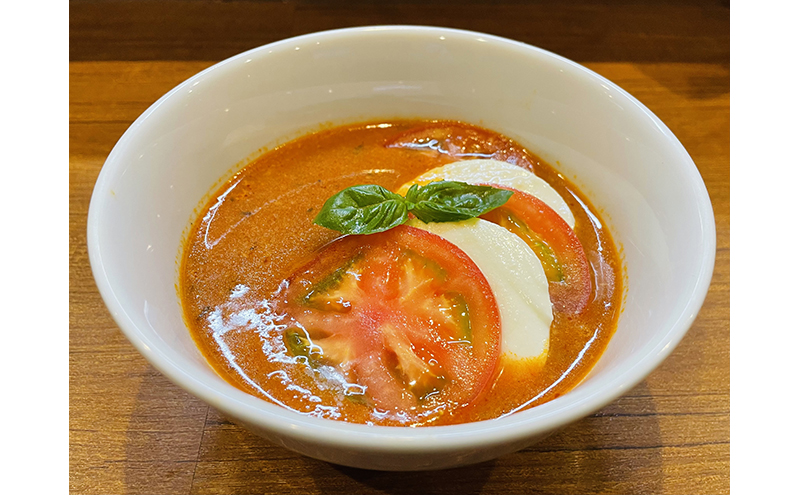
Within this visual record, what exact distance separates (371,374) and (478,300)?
28 cm

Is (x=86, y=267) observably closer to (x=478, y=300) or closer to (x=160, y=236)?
(x=160, y=236)

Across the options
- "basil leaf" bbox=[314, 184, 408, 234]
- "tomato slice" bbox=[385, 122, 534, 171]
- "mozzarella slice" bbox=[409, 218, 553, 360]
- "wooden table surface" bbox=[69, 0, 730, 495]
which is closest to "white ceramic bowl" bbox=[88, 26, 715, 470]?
"tomato slice" bbox=[385, 122, 534, 171]

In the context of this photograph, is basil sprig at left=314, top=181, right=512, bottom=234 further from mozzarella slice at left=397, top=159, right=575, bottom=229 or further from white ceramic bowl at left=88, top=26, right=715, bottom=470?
white ceramic bowl at left=88, top=26, right=715, bottom=470

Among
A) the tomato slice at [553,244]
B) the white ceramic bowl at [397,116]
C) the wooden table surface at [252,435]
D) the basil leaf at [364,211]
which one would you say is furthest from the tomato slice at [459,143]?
the wooden table surface at [252,435]

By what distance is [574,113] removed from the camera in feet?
5.56

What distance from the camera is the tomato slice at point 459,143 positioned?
184 cm

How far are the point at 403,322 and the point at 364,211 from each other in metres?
0.30

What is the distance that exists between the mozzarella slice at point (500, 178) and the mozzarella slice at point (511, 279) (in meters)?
0.25

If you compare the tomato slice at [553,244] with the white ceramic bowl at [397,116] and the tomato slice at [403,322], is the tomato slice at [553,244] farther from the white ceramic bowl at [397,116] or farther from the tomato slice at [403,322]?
the tomato slice at [403,322]

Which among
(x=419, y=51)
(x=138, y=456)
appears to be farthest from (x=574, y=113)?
(x=138, y=456)

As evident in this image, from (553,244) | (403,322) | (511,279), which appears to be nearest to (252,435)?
(403,322)

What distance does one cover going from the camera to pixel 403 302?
1.36m

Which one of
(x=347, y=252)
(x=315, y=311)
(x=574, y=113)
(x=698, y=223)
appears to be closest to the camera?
(x=698, y=223)

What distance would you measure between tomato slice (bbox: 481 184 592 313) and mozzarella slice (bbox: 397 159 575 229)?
0.22 ft
